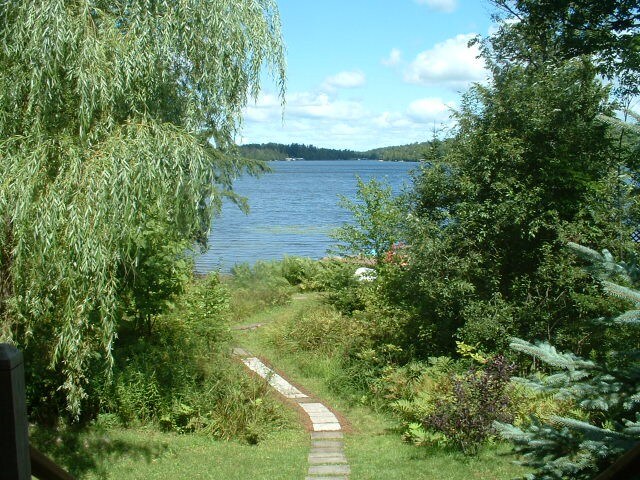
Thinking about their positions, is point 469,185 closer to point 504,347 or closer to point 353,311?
point 504,347

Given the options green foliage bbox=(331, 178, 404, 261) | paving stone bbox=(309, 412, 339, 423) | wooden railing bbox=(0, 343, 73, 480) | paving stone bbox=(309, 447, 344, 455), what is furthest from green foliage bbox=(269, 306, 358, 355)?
wooden railing bbox=(0, 343, 73, 480)

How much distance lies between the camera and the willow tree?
6059 mm

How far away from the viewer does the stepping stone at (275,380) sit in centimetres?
1035

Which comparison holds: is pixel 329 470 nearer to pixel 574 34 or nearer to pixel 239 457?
pixel 239 457

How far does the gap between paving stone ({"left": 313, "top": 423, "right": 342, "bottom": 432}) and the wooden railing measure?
7.49 metres

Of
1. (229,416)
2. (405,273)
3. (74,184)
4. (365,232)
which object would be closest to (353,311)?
(365,232)

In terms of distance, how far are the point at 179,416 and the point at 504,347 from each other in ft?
15.1

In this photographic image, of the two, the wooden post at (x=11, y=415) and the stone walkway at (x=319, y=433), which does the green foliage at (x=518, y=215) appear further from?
the wooden post at (x=11, y=415)

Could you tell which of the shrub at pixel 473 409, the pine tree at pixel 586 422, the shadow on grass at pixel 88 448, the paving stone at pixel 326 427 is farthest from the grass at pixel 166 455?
the pine tree at pixel 586 422

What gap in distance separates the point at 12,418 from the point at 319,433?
24.5ft

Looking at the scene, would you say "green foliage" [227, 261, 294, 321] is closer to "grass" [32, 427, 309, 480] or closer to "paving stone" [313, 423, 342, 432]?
"paving stone" [313, 423, 342, 432]

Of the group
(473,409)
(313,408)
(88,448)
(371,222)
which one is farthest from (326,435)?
(371,222)

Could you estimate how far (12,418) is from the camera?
1.70 metres

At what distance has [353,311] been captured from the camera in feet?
44.0
